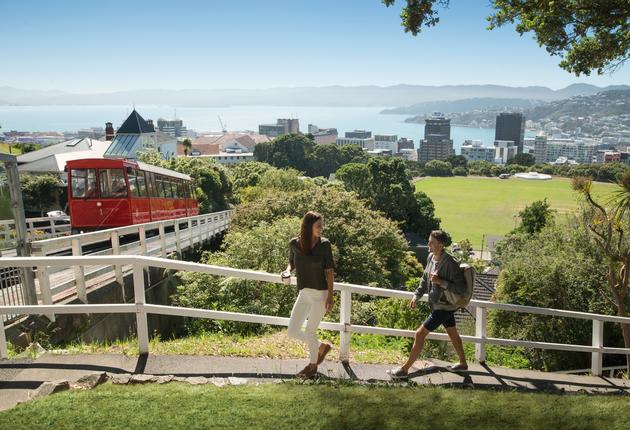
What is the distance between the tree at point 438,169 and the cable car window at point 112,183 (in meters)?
155

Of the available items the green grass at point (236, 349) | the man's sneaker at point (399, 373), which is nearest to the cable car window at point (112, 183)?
the green grass at point (236, 349)

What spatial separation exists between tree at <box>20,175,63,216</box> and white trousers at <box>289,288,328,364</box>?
3815 cm

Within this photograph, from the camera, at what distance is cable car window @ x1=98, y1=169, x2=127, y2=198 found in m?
17.3

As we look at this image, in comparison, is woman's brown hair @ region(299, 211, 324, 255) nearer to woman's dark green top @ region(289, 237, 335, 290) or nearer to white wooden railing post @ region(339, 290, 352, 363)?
woman's dark green top @ region(289, 237, 335, 290)

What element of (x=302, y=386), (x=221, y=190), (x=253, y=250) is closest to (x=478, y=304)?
(x=302, y=386)

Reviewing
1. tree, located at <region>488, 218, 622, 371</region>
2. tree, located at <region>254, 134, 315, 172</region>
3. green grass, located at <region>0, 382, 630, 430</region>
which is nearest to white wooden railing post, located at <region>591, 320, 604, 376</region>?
green grass, located at <region>0, 382, 630, 430</region>

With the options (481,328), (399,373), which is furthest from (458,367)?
(399,373)

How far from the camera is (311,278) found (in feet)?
16.8

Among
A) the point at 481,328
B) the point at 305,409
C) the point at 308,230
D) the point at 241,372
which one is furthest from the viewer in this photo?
the point at 481,328

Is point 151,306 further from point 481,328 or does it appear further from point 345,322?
point 481,328

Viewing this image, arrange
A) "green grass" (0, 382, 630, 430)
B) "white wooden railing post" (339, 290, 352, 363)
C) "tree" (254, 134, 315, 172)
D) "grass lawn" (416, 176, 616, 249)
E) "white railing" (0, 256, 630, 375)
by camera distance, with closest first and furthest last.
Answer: "green grass" (0, 382, 630, 430), "white railing" (0, 256, 630, 375), "white wooden railing post" (339, 290, 352, 363), "grass lawn" (416, 176, 616, 249), "tree" (254, 134, 315, 172)

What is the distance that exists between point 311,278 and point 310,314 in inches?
16.6

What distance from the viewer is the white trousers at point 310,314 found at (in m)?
5.21

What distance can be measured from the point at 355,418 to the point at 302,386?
806 millimetres
